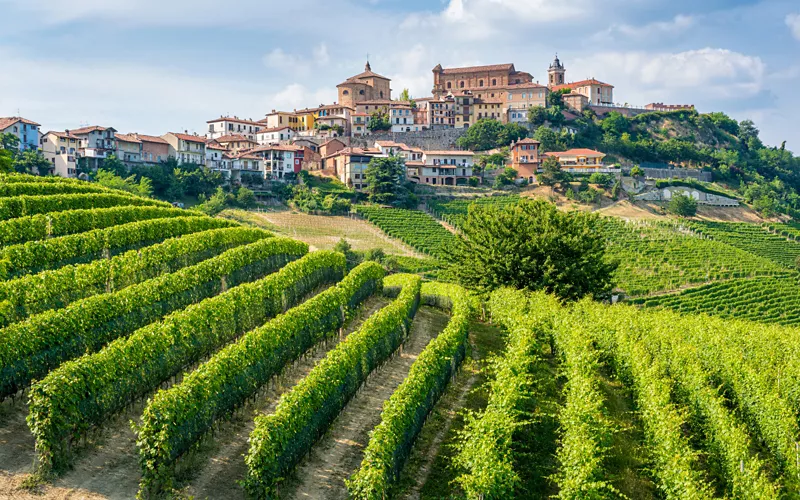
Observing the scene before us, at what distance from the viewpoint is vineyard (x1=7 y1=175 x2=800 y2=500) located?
16.6m

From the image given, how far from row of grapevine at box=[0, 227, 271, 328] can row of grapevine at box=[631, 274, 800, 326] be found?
34.4m

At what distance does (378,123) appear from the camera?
106062 mm

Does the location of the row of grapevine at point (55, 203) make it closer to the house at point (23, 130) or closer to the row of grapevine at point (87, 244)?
the row of grapevine at point (87, 244)

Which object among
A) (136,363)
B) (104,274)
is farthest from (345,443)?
(104,274)

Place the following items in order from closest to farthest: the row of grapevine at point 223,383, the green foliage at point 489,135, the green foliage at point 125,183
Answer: the row of grapevine at point 223,383 → the green foliage at point 125,183 → the green foliage at point 489,135

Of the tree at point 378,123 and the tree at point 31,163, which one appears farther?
the tree at point 378,123

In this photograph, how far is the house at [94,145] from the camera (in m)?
76.2

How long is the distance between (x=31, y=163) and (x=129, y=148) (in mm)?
11917

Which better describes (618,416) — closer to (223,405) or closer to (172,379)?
(223,405)

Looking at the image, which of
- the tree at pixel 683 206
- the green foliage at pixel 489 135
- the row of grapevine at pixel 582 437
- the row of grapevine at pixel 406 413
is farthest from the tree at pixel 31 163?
the tree at pixel 683 206

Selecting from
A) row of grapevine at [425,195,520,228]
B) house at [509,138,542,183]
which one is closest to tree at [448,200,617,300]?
row of grapevine at [425,195,520,228]

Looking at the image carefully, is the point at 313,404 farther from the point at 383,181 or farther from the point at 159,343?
the point at 383,181

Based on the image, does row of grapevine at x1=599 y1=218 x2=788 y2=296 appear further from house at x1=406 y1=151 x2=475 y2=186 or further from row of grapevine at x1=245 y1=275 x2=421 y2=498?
row of grapevine at x1=245 y1=275 x2=421 y2=498

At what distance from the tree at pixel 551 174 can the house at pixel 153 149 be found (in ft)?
145
